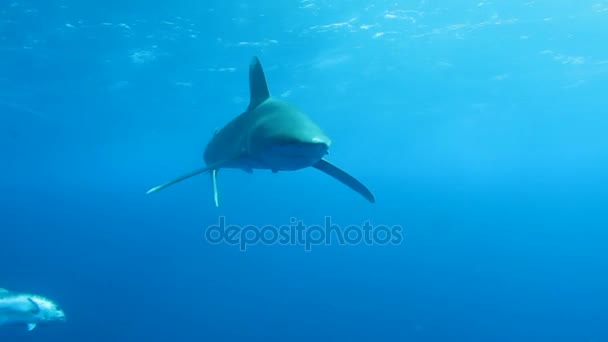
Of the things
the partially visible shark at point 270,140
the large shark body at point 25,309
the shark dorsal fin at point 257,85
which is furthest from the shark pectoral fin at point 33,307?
the shark dorsal fin at point 257,85

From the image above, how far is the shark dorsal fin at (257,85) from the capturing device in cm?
592

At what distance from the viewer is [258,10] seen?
57.4ft

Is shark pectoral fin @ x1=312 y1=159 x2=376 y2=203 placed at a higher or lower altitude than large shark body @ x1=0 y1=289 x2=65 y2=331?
higher

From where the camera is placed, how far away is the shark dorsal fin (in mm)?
5922

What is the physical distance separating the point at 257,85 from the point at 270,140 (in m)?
2.11

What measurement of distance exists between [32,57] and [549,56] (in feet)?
92.7

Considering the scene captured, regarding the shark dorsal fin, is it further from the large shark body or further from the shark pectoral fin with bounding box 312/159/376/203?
the large shark body

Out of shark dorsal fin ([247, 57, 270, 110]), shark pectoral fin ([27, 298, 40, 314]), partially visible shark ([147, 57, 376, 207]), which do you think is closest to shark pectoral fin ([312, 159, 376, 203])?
partially visible shark ([147, 57, 376, 207])

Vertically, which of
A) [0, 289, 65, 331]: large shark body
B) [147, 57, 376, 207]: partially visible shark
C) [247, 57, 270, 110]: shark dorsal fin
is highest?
[247, 57, 270, 110]: shark dorsal fin

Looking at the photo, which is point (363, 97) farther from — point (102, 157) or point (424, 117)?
point (102, 157)

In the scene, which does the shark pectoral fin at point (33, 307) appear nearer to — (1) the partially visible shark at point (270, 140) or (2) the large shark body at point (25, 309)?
(2) the large shark body at point (25, 309)

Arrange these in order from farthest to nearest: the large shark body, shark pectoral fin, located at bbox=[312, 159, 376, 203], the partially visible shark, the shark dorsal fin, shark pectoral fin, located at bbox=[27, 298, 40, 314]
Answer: shark pectoral fin, located at bbox=[27, 298, 40, 314]
the large shark body
the shark dorsal fin
shark pectoral fin, located at bbox=[312, 159, 376, 203]
the partially visible shark

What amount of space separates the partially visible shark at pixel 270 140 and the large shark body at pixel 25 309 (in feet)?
17.0

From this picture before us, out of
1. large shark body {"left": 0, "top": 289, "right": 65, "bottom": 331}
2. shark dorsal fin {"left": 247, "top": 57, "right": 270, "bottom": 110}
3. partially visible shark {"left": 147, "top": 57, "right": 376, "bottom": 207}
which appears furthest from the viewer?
large shark body {"left": 0, "top": 289, "right": 65, "bottom": 331}
